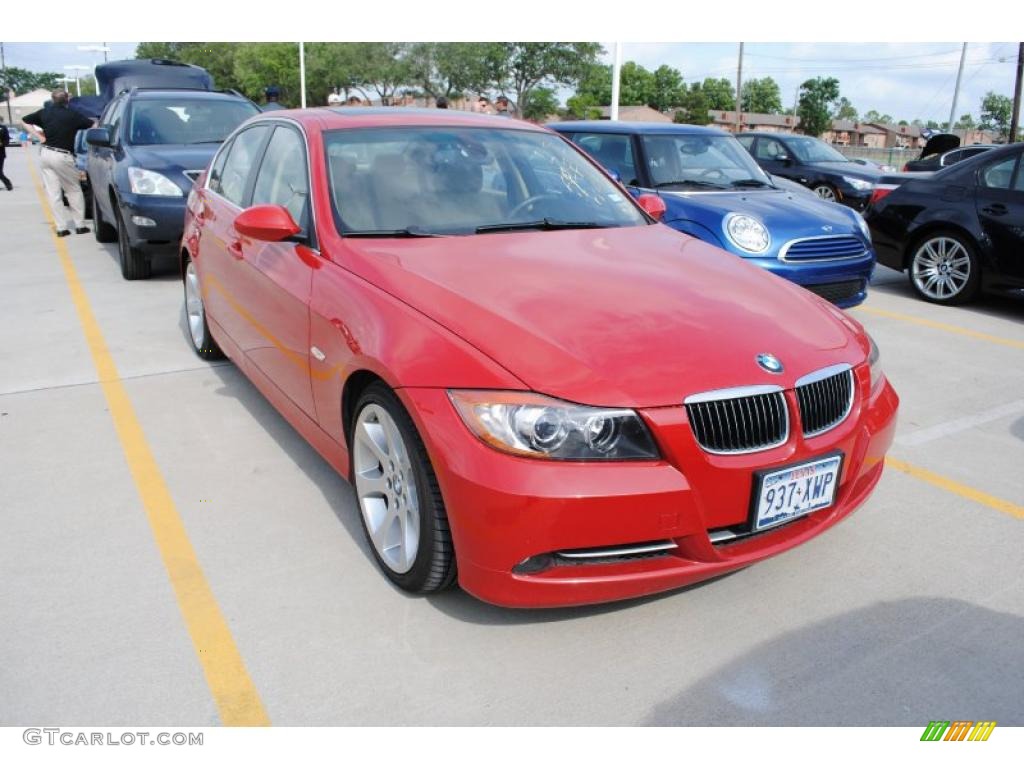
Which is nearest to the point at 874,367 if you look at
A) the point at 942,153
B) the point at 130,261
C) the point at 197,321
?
the point at 197,321

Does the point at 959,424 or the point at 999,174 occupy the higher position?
the point at 999,174

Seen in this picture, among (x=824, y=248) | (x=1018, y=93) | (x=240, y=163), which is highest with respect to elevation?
(x=1018, y=93)

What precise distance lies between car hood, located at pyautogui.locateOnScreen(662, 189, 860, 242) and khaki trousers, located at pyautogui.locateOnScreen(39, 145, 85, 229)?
767cm

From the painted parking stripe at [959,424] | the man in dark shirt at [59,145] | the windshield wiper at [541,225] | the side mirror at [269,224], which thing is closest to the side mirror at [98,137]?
the man in dark shirt at [59,145]

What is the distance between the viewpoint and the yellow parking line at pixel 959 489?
3701mm

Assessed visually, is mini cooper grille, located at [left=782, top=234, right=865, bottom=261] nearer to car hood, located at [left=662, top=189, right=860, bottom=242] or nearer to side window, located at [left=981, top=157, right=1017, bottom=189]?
car hood, located at [left=662, top=189, right=860, bottom=242]

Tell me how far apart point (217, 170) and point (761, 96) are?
Answer: 139 metres

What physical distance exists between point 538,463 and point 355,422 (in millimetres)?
927

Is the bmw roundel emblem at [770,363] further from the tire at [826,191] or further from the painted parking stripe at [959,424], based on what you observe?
the tire at [826,191]

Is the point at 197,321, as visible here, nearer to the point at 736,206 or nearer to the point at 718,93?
the point at 736,206

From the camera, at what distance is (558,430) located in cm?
242

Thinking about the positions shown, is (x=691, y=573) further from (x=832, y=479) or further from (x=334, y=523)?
(x=334, y=523)

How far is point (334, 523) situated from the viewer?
348cm
